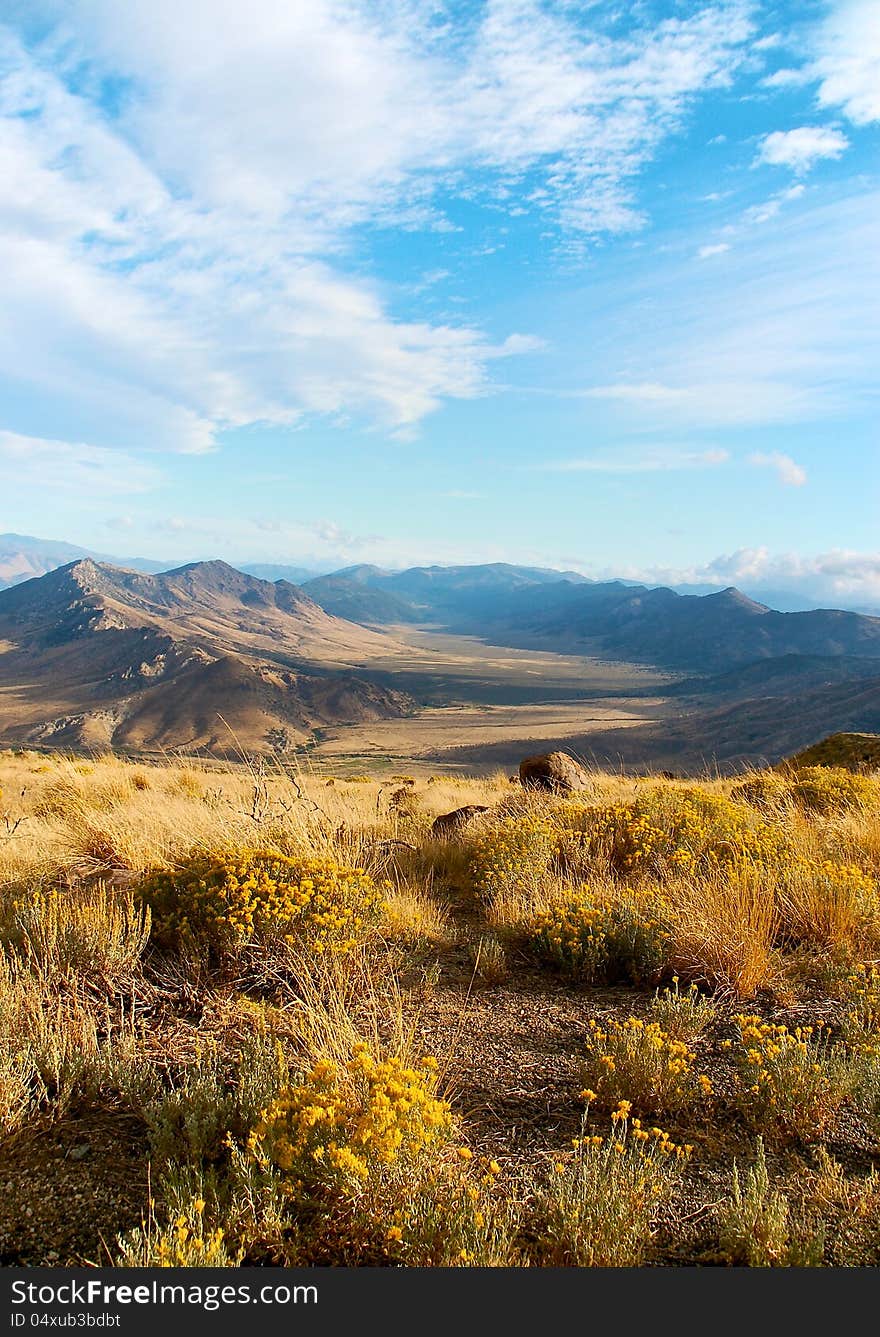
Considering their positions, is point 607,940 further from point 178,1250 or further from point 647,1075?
point 178,1250

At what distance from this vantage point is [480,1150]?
308cm

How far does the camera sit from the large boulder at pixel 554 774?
44.3 feet

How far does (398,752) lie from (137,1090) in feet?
321

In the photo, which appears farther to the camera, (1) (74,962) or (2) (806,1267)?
(1) (74,962)

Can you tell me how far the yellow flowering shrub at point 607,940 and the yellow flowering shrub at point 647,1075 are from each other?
117cm

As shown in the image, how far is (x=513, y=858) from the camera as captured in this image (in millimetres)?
6555

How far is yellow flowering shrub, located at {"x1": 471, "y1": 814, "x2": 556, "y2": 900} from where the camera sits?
6.19m

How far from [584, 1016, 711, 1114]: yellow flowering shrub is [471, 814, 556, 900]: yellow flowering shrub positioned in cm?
234

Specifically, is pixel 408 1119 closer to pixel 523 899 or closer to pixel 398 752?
pixel 523 899

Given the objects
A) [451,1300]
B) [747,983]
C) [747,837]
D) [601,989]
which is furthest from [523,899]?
[451,1300]

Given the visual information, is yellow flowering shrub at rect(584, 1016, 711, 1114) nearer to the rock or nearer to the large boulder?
the rock

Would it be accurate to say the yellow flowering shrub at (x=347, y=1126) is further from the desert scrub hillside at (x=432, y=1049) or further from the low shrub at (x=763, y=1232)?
the low shrub at (x=763, y=1232)

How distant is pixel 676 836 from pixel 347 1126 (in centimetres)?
521

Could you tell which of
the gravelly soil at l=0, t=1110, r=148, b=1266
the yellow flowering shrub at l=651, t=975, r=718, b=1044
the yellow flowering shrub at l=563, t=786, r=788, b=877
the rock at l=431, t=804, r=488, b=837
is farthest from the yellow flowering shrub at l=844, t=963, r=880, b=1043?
the rock at l=431, t=804, r=488, b=837
